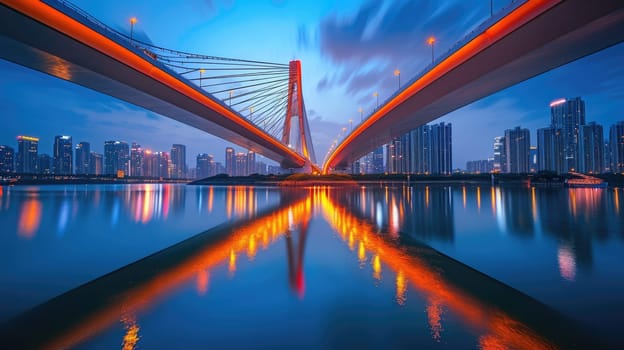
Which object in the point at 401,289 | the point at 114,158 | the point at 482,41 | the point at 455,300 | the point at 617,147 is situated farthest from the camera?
the point at 114,158

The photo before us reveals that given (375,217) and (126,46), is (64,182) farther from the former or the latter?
(375,217)

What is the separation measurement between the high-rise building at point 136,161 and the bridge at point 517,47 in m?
175

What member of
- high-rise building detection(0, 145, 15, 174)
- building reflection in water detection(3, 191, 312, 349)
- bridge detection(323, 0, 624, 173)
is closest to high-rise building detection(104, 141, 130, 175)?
high-rise building detection(0, 145, 15, 174)

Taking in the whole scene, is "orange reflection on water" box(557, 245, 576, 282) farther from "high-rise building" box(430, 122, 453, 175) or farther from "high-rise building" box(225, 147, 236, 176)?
"high-rise building" box(225, 147, 236, 176)

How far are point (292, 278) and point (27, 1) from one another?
1211 centimetres

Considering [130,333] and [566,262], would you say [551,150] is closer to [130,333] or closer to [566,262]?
Result: [566,262]

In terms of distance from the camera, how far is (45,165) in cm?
12388

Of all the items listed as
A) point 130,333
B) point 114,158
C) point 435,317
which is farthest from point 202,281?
point 114,158

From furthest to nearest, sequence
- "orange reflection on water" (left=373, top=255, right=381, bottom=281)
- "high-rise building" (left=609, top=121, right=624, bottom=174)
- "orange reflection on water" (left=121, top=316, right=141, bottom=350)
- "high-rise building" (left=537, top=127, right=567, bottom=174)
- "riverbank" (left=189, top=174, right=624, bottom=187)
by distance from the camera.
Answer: "high-rise building" (left=609, top=121, right=624, bottom=174)
"high-rise building" (left=537, top=127, right=567, bottom=174)
"riverbank" (left=189, top=174, right=624, bottom=187)
"orange reflection on water" (left=373, top=255, right=381, bottom=281)
"orange reflection on water" (left=121, top=316, right=141, bottom=350)

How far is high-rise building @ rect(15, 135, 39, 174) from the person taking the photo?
113375mm

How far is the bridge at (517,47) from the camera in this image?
8445mm

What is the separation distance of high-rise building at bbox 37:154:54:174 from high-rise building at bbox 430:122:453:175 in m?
173

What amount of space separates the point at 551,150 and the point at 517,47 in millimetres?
92965

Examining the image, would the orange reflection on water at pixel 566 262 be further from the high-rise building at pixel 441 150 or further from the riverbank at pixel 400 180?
the high-rise building at pixel 441 150
